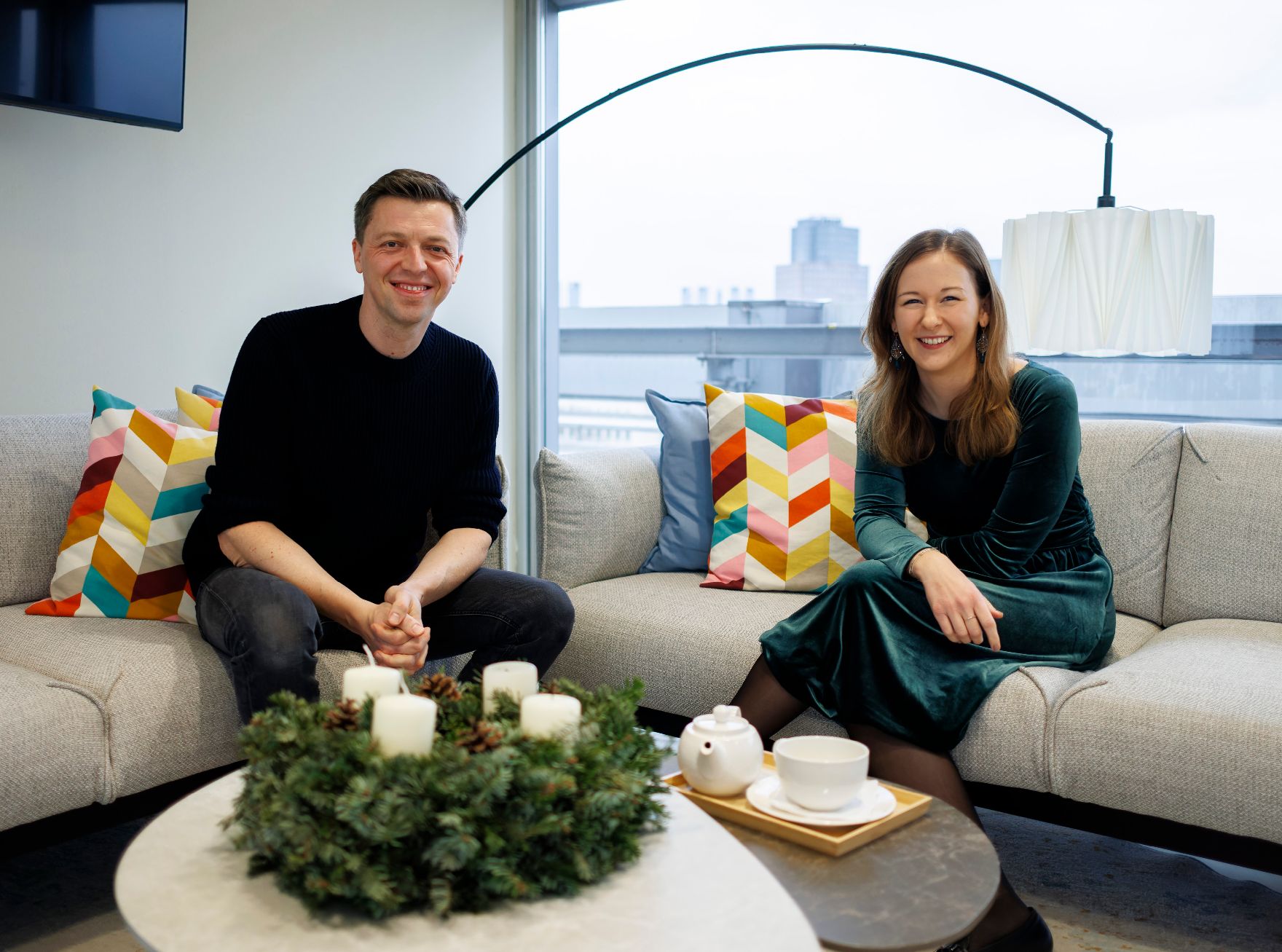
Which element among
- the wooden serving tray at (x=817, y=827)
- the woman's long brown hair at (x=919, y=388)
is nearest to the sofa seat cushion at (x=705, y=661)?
the woman's long brown hair at (x=919, y=388)

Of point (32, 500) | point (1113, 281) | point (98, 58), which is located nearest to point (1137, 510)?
point (1113, 281)

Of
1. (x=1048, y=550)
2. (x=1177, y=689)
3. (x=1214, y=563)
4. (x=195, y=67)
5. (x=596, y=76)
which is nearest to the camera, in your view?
(x=1177, y=689)

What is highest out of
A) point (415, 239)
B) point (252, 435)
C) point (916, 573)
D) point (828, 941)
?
point (415, 239)

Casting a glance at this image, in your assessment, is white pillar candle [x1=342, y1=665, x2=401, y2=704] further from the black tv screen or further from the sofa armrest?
the black tv screen

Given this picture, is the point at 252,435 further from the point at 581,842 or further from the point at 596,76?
the point at 596,76

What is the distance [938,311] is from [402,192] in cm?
97

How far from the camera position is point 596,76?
13.0 feet

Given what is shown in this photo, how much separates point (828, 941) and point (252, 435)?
4.48ft

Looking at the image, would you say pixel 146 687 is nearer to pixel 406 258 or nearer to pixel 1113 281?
pixel 406 258

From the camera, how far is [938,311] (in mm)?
2037

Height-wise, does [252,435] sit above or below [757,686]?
above

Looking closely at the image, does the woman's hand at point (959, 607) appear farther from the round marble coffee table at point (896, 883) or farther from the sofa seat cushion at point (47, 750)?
the sofa seat cushion at point (47, 750)

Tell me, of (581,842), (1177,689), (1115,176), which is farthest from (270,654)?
(1115,176)

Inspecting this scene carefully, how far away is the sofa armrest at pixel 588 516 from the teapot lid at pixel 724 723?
3.75 ft
